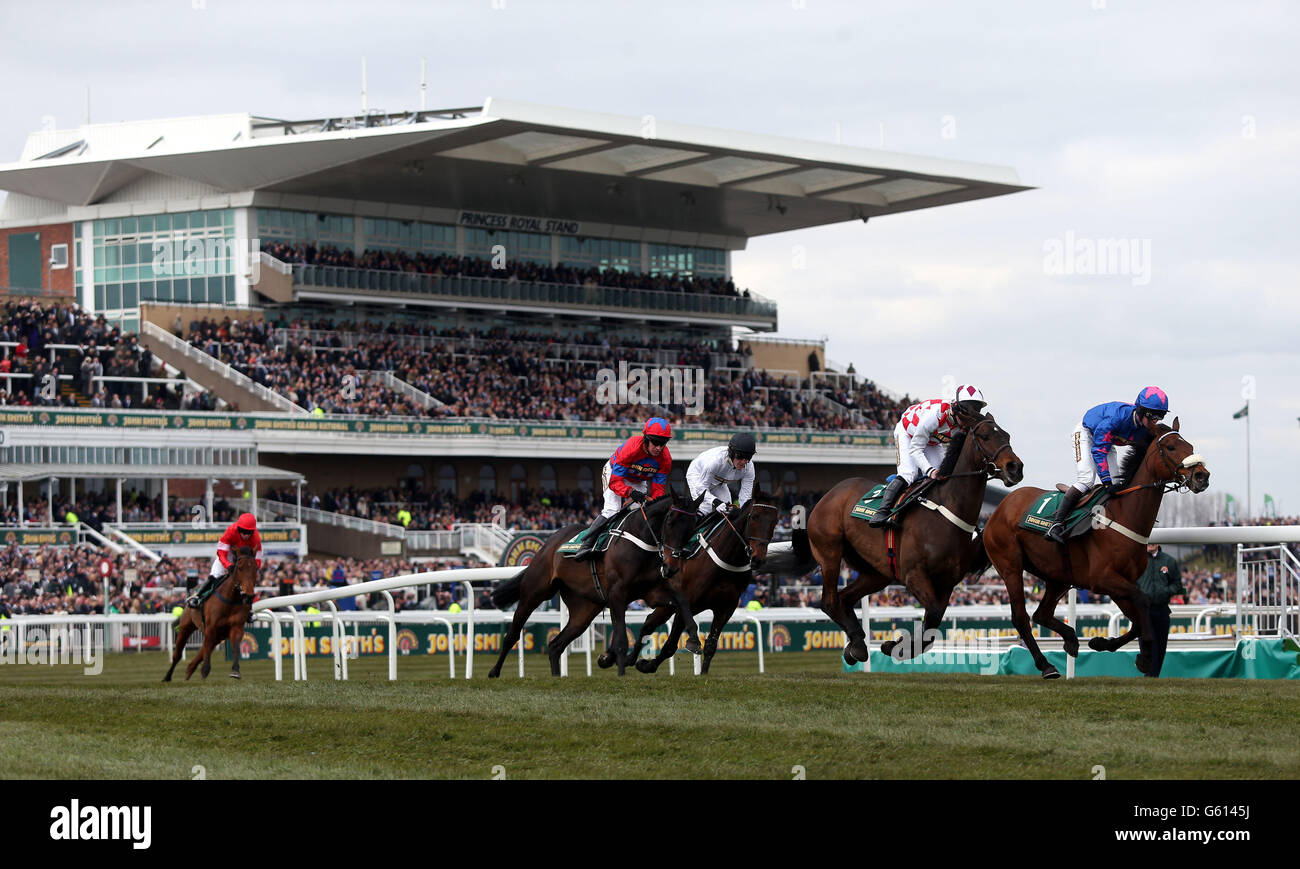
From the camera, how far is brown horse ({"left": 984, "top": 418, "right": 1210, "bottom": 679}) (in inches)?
366

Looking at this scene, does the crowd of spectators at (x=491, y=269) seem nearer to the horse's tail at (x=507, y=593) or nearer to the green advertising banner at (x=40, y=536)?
the green advertising banner at (x=40, y=536)

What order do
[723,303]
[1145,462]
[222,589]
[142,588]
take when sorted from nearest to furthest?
[1145,462] → [222,589] → [142,588] → [723,303]

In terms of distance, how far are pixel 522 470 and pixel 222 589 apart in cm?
3054

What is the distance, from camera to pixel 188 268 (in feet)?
153

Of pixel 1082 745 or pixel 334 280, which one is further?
pixel 334 280

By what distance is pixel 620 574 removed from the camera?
11.1 m

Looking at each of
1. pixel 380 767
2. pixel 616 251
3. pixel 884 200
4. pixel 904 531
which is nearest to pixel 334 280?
pixel 616 251

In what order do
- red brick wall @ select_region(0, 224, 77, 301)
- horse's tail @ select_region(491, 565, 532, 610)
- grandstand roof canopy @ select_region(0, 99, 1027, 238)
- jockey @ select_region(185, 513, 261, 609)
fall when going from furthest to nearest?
red brick wall @ select_region(0, 224, 77, 301), grandstand roof canopy @ select_region(0, 99, 1027, 238), jockey @ select_region(185, 513, 261, 609), horse's tail @ select_region(491, 565, 532, 610)

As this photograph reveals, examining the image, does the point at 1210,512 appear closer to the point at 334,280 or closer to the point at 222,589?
the point at 334,280

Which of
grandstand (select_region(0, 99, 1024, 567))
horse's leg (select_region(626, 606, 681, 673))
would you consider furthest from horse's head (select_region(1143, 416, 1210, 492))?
grandstand (select_region(0, 99, 1024, 567))

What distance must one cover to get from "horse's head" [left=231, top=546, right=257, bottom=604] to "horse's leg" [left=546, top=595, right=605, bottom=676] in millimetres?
3793

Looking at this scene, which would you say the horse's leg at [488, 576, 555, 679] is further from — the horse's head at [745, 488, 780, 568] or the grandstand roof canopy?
the grandstand roof canopy

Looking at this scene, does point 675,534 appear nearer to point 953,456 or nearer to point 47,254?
point 953,456
